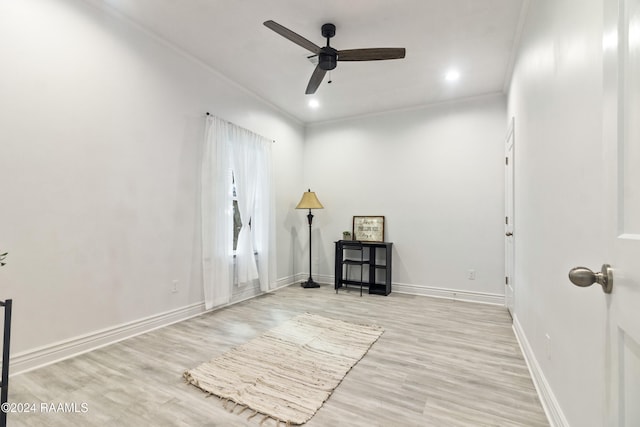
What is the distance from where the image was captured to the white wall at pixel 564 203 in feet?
3.81

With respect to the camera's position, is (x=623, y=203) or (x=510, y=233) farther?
(x=510, y=233)

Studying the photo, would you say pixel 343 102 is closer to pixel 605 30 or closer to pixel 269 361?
pixel 269 361

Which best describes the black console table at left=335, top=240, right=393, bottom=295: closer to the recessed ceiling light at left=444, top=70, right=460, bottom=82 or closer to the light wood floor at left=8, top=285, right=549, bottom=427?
the light wood floor at left=8, top=285, right=549, bottom=427

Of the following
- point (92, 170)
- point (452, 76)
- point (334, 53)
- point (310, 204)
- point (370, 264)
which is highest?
point (452, 76)

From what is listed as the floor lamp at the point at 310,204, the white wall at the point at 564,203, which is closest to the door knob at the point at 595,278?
the white wall at the point at 564,203

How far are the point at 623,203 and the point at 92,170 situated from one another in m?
3.19

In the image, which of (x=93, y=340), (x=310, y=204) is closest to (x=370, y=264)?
(x=310, y=204)

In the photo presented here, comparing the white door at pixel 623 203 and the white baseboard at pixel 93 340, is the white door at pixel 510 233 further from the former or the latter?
the white baseboard at pixel 93 340

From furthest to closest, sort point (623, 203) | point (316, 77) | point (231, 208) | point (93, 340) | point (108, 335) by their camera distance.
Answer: point (231, 208), point (316, 77), point (108, 335), point (93, 340), point (623, 203)

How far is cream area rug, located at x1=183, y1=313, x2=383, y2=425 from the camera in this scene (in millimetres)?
1812

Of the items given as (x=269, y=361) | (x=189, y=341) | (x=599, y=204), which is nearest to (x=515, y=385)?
(x=599, y=204)

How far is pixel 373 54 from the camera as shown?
8.56 ft

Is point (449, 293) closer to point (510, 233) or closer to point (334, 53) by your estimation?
point (510, 233)

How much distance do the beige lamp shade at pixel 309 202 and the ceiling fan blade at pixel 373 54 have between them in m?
2.51
